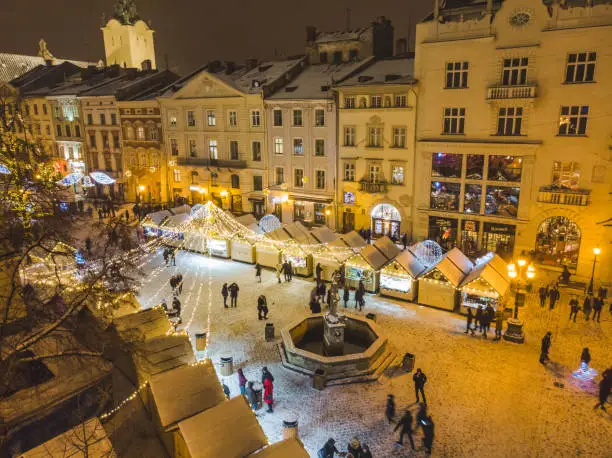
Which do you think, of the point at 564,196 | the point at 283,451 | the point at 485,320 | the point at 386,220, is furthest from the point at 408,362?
the point at 386,220

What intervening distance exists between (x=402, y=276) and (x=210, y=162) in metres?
23.3

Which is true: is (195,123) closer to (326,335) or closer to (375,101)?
(375,101)

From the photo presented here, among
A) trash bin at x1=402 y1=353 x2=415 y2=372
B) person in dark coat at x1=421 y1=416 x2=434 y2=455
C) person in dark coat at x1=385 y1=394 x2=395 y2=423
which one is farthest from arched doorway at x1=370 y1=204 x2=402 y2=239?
person in dark coat at x1=421 y1=416 x2=434 y2=455

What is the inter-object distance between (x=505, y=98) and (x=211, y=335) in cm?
2128

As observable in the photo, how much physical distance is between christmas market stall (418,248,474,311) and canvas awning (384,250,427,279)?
0.66m

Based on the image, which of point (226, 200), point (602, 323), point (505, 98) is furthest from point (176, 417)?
point (226, 200)

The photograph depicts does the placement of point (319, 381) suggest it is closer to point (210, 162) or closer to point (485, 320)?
point (485, 320)

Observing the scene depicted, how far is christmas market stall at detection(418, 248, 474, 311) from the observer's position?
21.9 m

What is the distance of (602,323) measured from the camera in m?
20.7

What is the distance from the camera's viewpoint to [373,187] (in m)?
31.9

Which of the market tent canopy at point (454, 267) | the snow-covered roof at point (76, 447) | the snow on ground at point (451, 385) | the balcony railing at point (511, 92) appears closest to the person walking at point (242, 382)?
the snow on ground at point (451, 385)

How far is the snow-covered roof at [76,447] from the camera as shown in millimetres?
9391

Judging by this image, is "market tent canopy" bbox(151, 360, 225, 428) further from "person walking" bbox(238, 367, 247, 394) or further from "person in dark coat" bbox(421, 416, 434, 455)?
"person in dark coat" bbox(421, 416, 434, 455)

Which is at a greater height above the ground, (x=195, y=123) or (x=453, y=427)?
(x=195, y=123)
